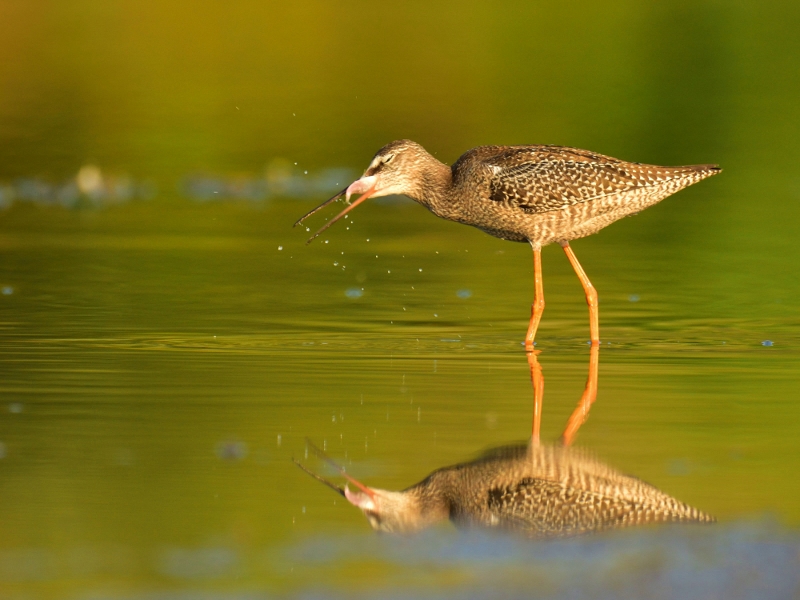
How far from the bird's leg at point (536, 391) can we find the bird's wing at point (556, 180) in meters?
1.44

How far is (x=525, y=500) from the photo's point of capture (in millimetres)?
6070

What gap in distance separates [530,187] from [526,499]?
184 inches

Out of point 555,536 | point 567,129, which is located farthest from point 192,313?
point 567,129

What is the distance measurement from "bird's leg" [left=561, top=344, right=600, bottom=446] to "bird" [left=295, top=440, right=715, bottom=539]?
438 mm

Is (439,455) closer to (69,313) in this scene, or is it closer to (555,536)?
(555,536)

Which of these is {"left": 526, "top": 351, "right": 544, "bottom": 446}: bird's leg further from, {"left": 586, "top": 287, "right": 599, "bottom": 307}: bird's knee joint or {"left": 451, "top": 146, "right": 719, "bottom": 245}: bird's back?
{"left": 451, "top": 146, "right": 719, "bottom": 245}: bird's back

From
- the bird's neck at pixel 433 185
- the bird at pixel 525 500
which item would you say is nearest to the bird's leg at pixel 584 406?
the bird at pixel 525 500

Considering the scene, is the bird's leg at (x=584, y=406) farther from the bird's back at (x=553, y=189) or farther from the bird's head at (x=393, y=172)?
the bird's head at (x=393, y=172)

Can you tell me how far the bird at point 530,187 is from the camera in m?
10.5

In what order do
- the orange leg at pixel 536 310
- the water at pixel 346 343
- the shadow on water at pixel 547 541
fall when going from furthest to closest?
the orange leg at pixel 536 310, the water at pixel 346 343, the shadow on water at pixel 547 541

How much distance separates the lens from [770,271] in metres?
12.3

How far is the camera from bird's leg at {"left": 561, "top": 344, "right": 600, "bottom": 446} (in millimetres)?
7062

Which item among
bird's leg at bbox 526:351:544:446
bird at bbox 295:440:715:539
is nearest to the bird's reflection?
bird at bbox 295:440:715:539

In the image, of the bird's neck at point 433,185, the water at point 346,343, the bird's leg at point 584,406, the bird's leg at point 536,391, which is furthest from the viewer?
the bird's neck at point 433,185
